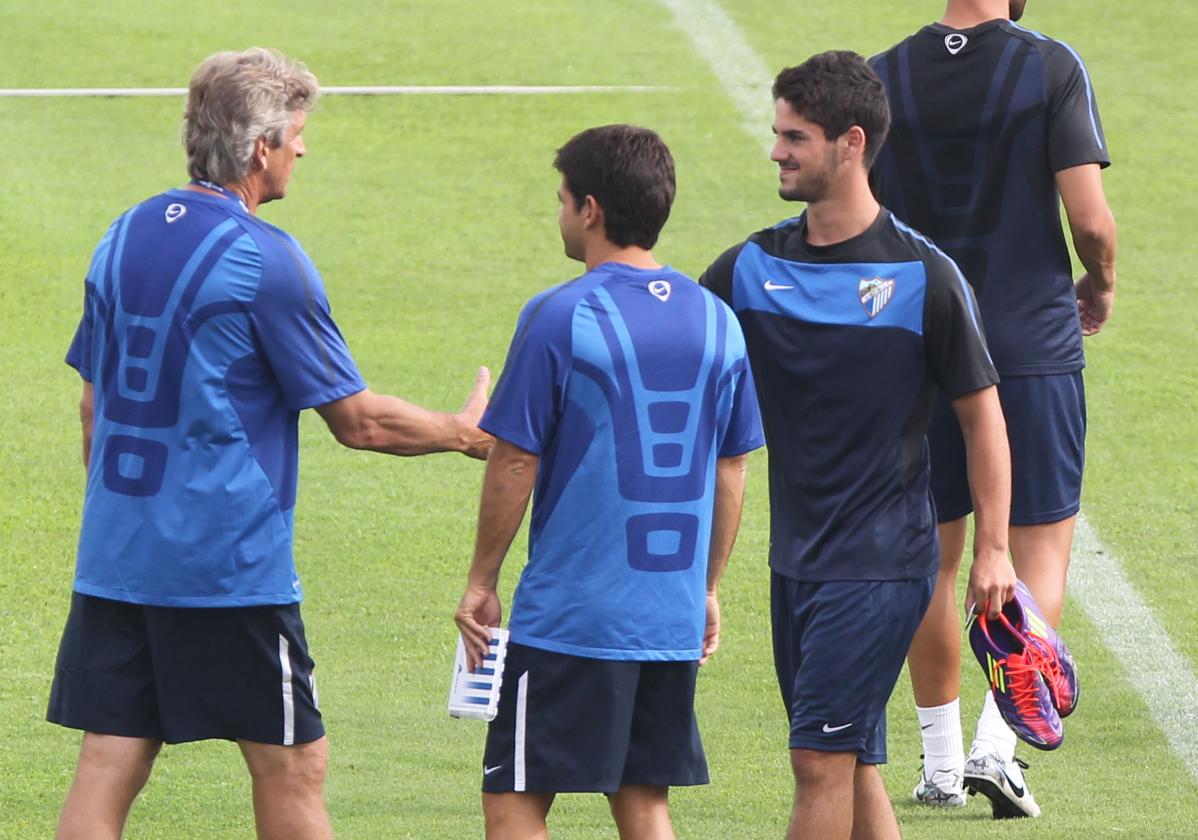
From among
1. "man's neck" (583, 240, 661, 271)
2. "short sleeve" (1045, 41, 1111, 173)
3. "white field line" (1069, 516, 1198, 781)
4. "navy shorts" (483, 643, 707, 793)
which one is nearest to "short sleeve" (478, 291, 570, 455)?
"man's neck" (583, 240, 661, 271)

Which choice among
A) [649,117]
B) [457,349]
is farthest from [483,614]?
[649,117]

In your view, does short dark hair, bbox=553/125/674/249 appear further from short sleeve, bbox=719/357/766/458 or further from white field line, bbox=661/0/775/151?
white field line, bbox=661/0/775/151

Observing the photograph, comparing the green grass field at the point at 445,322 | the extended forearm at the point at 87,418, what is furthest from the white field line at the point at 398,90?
the extended forearm at the point at 87,418

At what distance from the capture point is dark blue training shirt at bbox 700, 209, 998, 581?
15.0 feet

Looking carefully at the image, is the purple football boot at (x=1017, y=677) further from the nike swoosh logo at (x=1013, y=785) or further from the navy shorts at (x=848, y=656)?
the nike swoosh logo at (x=1013, y=785)

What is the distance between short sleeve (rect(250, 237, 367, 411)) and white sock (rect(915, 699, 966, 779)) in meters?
2.09

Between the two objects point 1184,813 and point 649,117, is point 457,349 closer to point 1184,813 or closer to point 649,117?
point 649,117

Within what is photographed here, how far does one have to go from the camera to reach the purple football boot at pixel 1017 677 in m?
4.75

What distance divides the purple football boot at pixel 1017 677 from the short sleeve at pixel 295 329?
150 cm

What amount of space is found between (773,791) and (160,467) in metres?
2.18

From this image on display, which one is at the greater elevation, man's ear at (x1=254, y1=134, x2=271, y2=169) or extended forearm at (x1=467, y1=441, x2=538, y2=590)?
man's ear at (x1=254, y1=134, x2=271, y2=169)

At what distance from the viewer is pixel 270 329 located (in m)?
4.40

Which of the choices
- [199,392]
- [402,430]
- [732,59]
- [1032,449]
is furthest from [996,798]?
[732,59]

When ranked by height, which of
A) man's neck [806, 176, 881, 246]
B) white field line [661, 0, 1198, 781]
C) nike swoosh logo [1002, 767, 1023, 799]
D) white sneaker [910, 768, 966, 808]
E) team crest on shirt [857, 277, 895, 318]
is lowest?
white field line [661, 0, 1198, 781]
